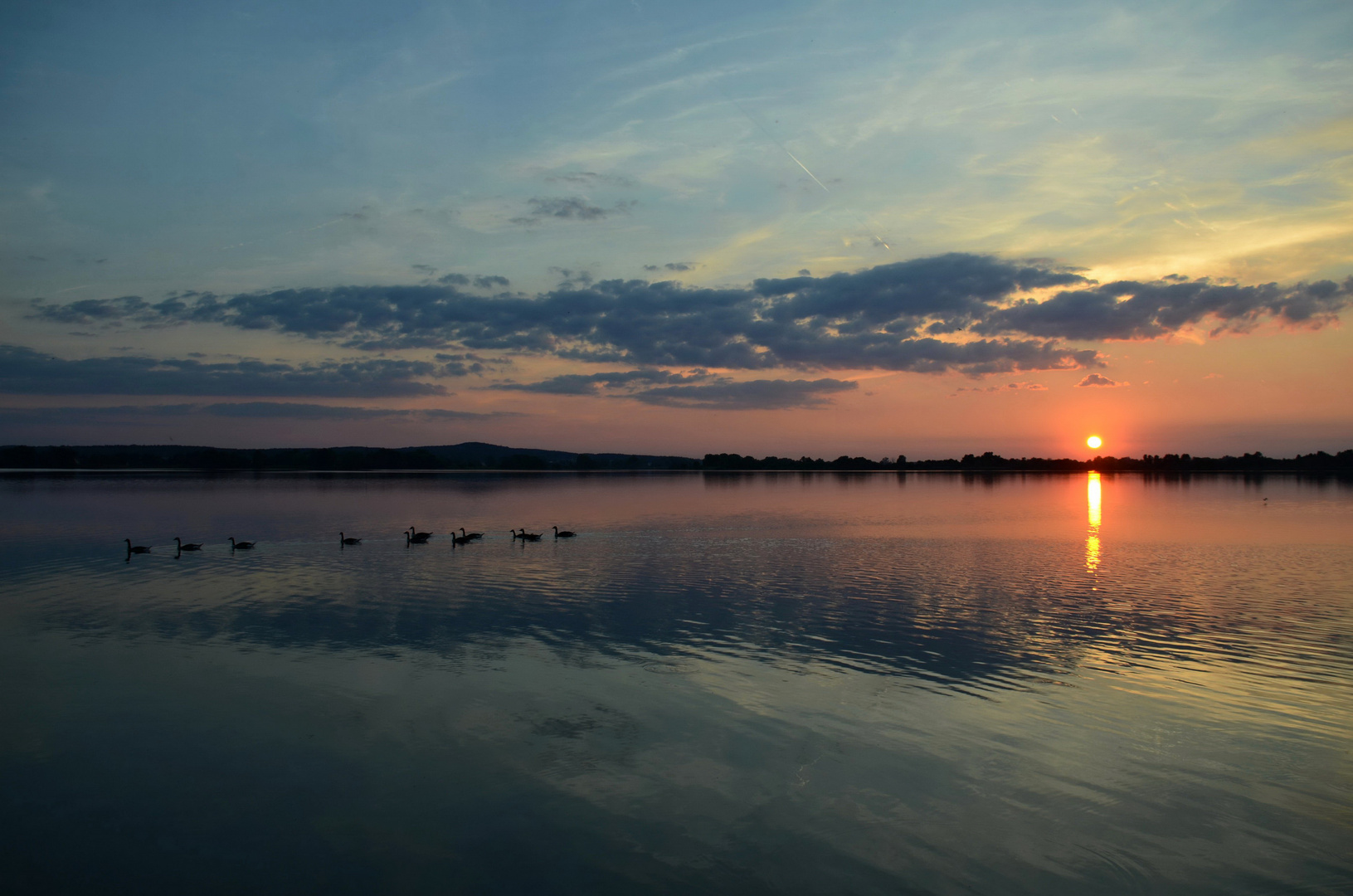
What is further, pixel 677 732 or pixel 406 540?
pixel 406 540

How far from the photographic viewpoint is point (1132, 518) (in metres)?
47.3

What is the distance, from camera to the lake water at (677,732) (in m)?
7.30

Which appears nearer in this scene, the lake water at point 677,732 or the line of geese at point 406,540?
the lake water at point 677,732

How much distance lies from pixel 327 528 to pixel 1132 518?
1803 inches

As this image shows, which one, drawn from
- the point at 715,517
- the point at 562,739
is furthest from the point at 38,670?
the point at 715,517

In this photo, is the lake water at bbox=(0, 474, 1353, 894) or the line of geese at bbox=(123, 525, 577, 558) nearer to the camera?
the lake water at bbox=(0, 474, 1353, 894)

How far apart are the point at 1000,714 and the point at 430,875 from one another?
7.92 m

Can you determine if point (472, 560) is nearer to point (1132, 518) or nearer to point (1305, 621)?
point (1305, 621)

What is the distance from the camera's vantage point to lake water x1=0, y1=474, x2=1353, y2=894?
730cm

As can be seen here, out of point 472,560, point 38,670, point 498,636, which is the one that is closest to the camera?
point 38,670

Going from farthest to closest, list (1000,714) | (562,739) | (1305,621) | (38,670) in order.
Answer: (1305,621), (38,670), (1000,714), (562,739)

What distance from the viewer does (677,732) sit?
10.4 meters

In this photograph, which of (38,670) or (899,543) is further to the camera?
(899,543)

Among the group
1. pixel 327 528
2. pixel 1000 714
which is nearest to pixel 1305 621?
pixel 1000 714
